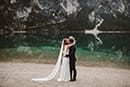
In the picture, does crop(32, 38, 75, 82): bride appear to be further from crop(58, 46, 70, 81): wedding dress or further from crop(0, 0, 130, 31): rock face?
crop(0, 0, 130, 31): rock face

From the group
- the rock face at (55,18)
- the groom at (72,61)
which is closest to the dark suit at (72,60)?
the groom at (72,61)

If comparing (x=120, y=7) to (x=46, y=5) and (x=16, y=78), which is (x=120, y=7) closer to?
(x=46, y=5)

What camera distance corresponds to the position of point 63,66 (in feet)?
8.41

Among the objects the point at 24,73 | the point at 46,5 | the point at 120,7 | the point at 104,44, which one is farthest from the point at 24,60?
the point at 120,7

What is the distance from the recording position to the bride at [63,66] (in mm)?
2564

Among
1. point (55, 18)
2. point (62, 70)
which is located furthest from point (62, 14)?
point (62, 70)

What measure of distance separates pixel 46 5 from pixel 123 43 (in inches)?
27.1

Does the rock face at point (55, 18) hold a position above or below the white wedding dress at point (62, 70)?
above

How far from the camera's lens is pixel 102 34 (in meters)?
2.56

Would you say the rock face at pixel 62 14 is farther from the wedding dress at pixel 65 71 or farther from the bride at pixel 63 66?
the wedding dress at pixel 65 71

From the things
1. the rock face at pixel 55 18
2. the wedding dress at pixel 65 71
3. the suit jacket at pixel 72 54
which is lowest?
the wedding dress at pixel 65 71

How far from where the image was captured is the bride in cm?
256

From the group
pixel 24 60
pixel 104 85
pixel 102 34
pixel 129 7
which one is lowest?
pixel 104 85

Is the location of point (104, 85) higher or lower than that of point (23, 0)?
lower
